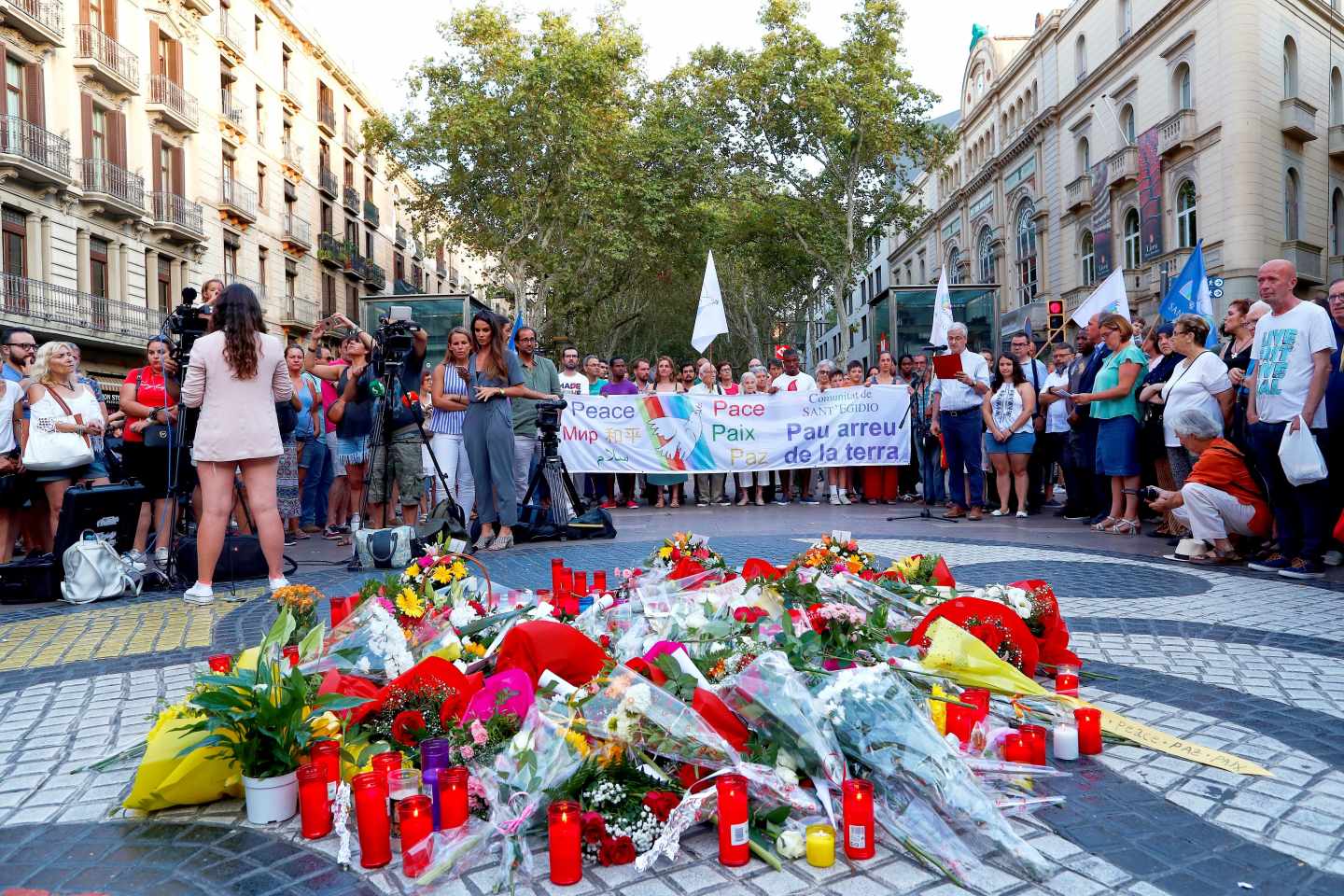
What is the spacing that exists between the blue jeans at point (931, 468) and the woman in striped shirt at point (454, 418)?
5593mm

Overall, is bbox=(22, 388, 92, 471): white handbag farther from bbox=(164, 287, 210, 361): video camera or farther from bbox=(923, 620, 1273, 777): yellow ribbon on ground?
bbox=(923, 620, 1273, 777): yellow ribbon on ground

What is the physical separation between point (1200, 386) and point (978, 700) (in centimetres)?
541

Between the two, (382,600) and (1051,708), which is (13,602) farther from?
(1051,708)

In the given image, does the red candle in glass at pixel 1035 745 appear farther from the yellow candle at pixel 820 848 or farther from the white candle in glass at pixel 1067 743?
the yellow candle at pixel 820 848

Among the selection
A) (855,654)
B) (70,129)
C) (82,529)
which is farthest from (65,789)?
(70,129)

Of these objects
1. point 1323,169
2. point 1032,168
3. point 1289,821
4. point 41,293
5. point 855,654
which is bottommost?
point 1289,821

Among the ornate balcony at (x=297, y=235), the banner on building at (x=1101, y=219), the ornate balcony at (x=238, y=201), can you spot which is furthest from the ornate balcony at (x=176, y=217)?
the banner on building at (x=1101, y=219)

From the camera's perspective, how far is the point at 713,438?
1304 cm

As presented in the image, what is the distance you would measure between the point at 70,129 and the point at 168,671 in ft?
88.7

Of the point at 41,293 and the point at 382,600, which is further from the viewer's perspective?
the point at 41,293

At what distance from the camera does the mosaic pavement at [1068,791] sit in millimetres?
2314

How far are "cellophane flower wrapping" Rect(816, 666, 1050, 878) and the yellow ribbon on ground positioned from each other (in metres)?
0.58

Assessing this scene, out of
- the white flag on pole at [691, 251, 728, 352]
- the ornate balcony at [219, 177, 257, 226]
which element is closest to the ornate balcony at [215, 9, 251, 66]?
the ornate balcony at [219, 177, 257, 226]

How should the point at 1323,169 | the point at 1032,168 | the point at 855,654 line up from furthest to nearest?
the point at 1032,168 → the point at 1323,169 → the point at 855,654
